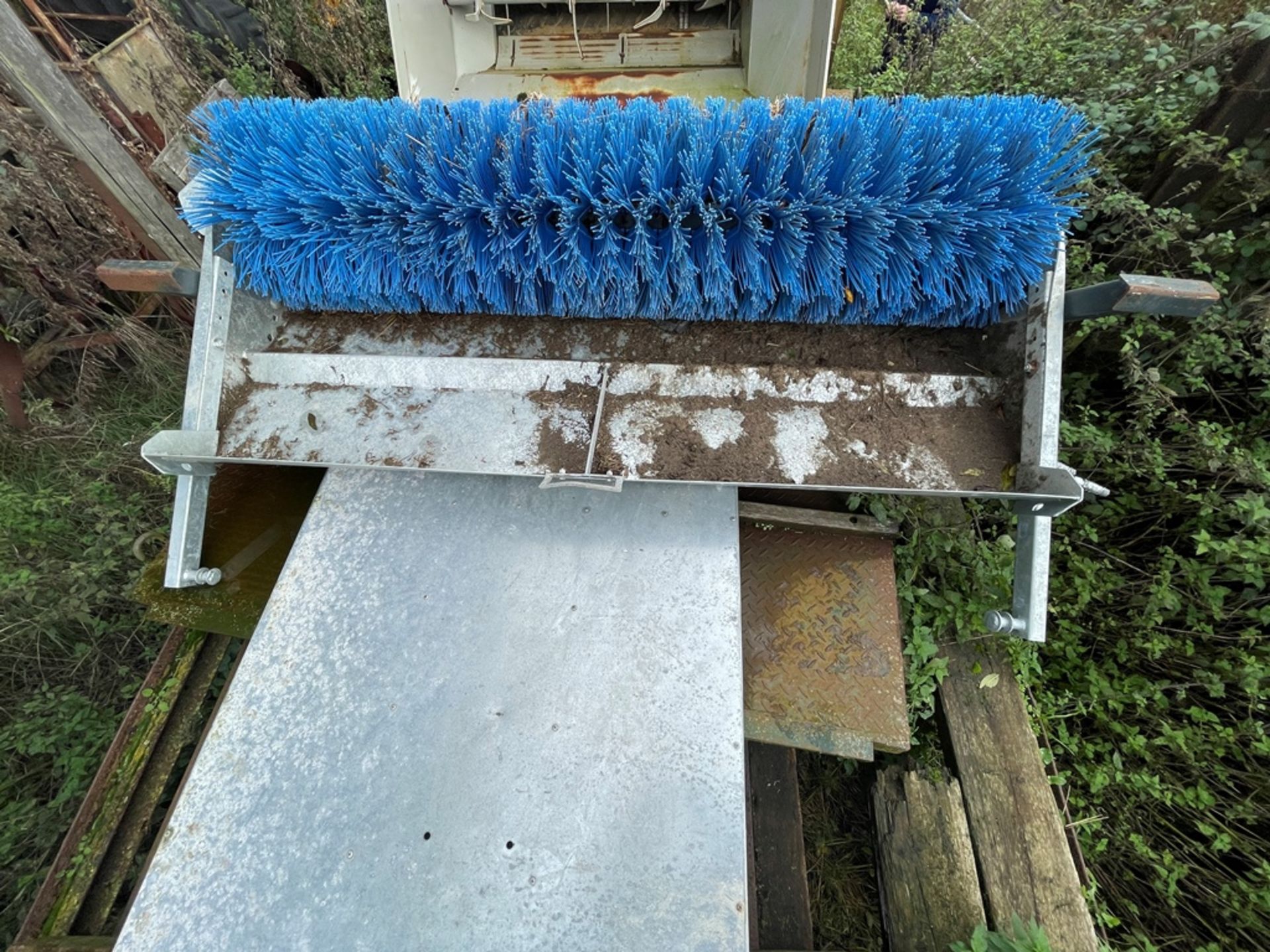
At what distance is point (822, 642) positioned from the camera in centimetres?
124

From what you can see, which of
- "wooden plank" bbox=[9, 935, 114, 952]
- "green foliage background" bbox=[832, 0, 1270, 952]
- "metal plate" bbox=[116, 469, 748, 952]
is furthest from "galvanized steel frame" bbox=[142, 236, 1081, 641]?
"wooden plank" bbox=[9, 935, 114, 952]

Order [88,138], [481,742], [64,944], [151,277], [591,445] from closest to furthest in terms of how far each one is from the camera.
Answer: [481,742] → [591,445] → [151,277] → [64,944] → [88,138]

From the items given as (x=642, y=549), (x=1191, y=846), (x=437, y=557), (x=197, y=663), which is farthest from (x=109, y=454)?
(x=1191, y=846)

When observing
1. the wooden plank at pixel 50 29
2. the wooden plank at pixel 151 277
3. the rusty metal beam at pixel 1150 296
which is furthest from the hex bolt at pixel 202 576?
the wooden plank at pixel 50 29

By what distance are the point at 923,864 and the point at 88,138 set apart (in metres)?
3.27

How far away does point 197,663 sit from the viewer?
63.0 inches

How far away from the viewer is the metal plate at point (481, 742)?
798 millimetres

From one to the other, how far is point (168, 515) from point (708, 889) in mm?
2241

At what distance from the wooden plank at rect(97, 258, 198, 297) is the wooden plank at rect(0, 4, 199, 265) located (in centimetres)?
115

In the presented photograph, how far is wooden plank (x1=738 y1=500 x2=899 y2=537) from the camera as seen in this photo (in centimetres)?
133

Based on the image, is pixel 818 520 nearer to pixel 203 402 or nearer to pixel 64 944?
pixel 203 402

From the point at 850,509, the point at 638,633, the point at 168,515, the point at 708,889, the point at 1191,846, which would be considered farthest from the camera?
the point at 168,515

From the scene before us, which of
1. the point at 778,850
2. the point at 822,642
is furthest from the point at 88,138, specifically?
the point at 778,850

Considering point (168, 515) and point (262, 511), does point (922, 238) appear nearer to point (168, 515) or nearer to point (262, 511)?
point (262, 511)
